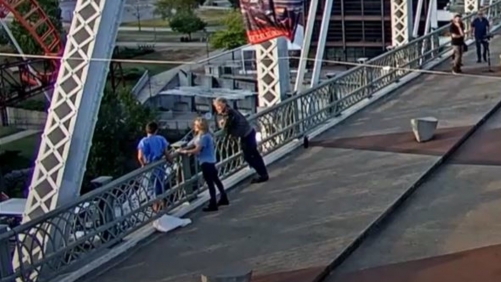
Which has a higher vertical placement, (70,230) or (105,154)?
(70,230)

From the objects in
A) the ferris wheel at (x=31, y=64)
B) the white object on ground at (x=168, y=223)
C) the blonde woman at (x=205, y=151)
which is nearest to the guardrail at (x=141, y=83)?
the ferris wheel at (x=31, y=64)

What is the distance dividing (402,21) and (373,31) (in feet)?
109

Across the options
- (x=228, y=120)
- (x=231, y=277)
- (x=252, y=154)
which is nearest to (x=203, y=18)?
(x=252, y=154)

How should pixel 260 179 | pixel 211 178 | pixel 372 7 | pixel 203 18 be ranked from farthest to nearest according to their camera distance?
1. pixel 203 18
2. pixel 372 7
3. pixel 260 179
4. pixel 211 178

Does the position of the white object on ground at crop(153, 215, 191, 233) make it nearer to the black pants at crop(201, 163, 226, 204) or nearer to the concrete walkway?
the black pants at crop(201, 163, 226, 204)

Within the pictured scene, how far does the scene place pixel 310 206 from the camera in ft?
37.7

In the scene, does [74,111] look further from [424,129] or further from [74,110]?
[424,129]

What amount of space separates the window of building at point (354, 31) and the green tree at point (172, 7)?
84.8 ft

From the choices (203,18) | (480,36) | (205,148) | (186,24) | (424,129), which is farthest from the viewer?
(203,18)

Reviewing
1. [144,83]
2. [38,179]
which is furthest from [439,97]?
[144,83]

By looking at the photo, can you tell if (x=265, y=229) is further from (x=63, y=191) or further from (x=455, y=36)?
(x=455, y=36)

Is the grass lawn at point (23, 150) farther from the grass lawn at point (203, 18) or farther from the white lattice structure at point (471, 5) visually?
the grass lawn at point (203, 18)

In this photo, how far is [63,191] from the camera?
358 inches

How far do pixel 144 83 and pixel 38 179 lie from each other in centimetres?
Result: 5180
